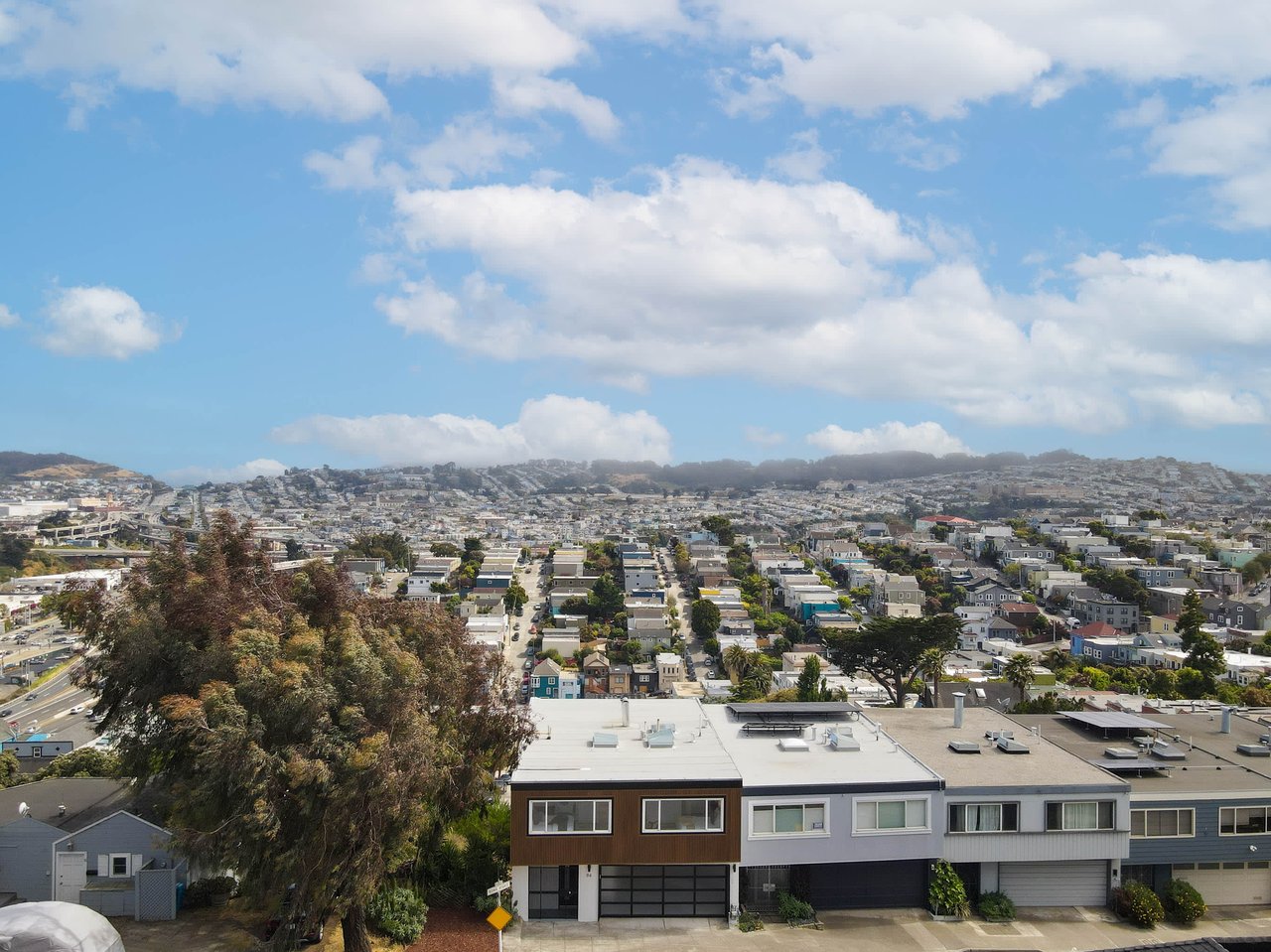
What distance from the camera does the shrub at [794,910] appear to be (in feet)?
49.3

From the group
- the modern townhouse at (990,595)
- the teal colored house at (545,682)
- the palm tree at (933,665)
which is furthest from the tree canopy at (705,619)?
the palm tree at (933,665)

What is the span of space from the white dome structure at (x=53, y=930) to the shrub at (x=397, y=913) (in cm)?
359

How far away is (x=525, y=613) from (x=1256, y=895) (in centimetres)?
7202

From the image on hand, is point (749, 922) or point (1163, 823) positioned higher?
point (1163, 823)

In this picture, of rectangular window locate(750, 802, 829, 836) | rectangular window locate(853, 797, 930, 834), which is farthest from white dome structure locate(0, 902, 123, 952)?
rectangular window locate(853, 797, 930, 834)

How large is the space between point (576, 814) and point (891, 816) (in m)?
5.04

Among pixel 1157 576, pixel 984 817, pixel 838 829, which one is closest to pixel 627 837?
pixel 838 829

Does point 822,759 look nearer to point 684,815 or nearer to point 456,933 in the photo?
point 684,815

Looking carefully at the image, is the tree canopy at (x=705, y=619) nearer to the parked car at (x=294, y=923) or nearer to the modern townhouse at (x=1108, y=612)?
the modern townhouse at (x=1108, y=612)

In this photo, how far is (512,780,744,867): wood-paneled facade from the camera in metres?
14.7

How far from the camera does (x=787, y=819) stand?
1514 cm

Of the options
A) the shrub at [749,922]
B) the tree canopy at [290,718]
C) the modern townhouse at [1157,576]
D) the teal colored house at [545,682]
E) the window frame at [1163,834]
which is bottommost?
the teal colored house at [545,682]

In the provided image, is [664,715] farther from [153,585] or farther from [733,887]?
[153,585]

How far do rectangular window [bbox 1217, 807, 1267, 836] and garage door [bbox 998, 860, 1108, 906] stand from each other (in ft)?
6.86
